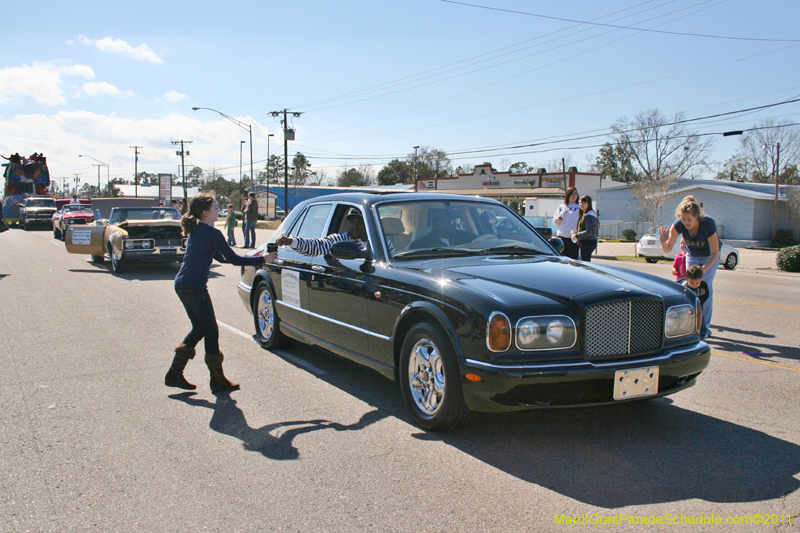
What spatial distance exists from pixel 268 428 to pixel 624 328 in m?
2.51

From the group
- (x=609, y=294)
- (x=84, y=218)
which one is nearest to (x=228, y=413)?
(x=609, y=294)

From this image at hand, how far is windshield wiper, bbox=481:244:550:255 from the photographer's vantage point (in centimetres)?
502

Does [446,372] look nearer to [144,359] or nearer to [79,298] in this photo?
[144,359]

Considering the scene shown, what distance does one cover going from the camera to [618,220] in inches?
1870

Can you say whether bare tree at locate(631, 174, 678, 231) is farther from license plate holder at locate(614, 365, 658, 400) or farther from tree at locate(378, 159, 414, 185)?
tree at locate(378, 159, 414, 185)

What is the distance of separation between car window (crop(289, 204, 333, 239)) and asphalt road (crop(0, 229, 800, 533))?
130 centimetres

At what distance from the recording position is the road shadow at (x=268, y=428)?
3963mm

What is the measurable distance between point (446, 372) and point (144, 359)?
3.85 meters

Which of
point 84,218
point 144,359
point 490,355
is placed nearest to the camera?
point 490,355

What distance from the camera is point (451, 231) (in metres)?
5.18

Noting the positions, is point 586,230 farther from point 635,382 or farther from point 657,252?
point 657,252

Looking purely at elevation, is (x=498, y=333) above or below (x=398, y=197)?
below

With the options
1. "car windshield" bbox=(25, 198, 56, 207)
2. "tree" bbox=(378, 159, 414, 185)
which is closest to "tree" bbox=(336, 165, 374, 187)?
"tree" bbox=(378, 159, 414, 185)

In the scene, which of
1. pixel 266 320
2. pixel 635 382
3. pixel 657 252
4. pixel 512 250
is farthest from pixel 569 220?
pixel 657 252
